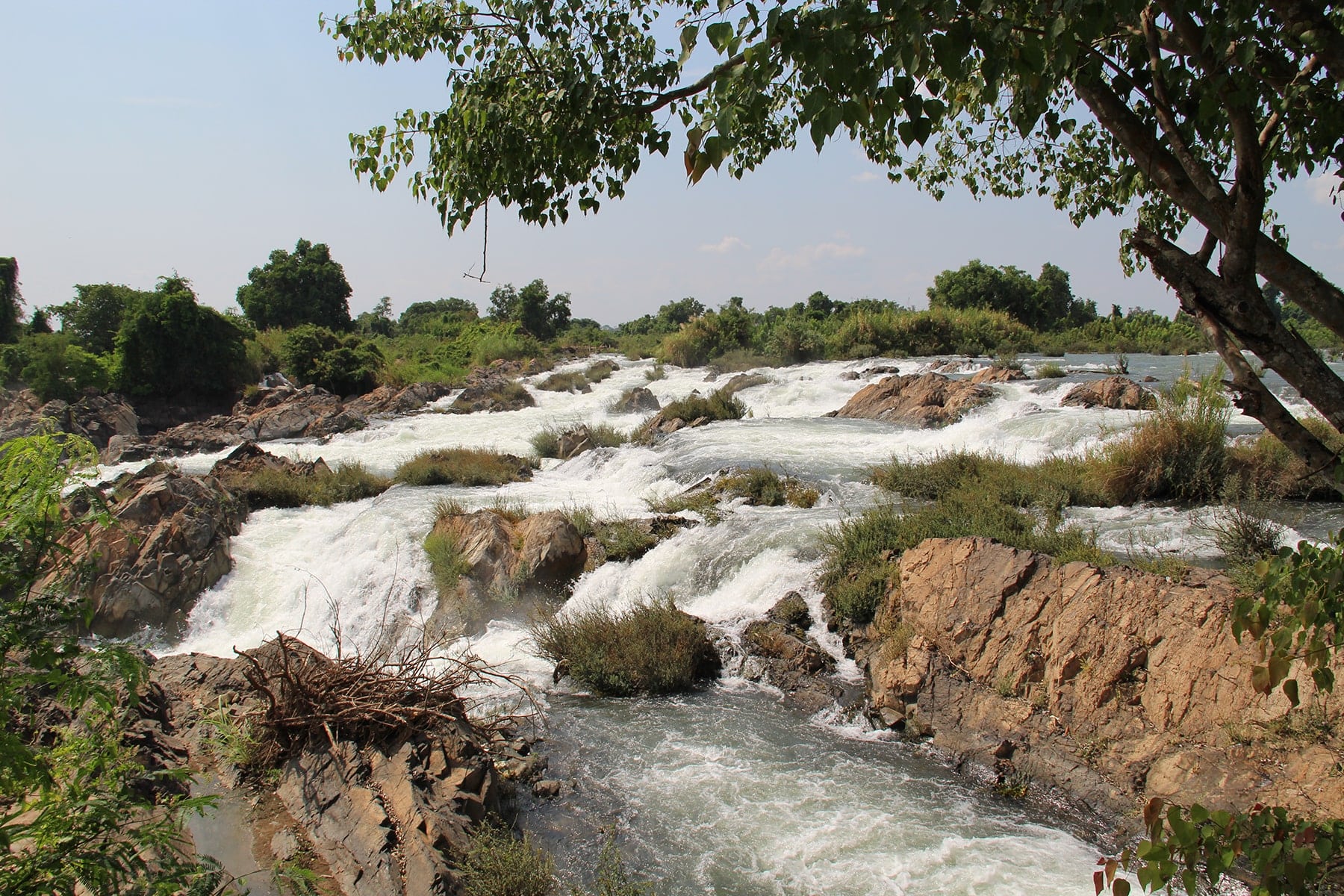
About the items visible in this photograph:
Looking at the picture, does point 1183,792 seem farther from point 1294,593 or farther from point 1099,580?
point 1294,593

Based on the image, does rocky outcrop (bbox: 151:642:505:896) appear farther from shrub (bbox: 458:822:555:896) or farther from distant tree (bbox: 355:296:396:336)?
distant tree (bbox: 355:296:396:336)

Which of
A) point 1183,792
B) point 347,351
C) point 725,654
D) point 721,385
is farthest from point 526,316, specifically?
point 1183,792

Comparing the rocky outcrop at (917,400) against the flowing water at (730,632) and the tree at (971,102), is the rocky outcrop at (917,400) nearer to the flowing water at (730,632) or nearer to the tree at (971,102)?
the flowing water at (730,632)

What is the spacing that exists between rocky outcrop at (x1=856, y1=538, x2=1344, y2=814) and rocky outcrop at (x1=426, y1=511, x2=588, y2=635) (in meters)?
3.87

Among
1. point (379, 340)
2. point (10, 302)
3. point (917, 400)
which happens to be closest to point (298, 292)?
point (379, 340)

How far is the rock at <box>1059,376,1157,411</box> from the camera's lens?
14.4 meters

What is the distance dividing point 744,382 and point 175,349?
18.6 metres

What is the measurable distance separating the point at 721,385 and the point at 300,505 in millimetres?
14233

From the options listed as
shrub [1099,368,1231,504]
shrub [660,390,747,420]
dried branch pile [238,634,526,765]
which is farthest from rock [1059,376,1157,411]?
dried branch pile [238,634,526,765]

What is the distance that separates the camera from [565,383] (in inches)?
1233

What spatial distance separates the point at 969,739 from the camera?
6.02 meters

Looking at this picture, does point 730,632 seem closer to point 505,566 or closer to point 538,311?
point 505,566

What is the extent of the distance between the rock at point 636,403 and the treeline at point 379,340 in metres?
7.56

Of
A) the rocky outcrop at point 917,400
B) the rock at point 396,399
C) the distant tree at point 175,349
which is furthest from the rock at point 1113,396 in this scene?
the distant tree at point 175,349
